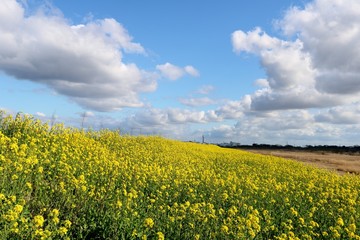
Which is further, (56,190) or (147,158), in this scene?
(147,158)

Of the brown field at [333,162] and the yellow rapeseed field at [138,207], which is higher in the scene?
the brown field at [333,162]

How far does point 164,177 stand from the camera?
38.5ft

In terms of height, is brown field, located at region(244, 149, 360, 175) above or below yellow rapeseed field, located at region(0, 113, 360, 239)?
above

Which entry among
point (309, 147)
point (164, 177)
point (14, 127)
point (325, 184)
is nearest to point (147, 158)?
point (164, 177)

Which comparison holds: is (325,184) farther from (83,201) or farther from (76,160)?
(83,201)

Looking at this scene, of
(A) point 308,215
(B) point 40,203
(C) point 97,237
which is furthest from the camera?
(A) point 308,215

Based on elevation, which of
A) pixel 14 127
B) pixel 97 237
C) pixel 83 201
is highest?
pixel 14 127

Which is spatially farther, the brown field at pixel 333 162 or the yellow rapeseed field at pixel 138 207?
the brown field at pixel 333 162

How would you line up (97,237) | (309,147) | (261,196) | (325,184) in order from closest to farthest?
(97,237), (261,196), (325,184), (309,147)

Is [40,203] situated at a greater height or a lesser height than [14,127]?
lesser

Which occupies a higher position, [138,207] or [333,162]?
[333,162]

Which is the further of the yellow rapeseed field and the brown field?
the brown field

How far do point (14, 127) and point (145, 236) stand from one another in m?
12.5

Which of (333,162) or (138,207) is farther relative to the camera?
(333,162)
